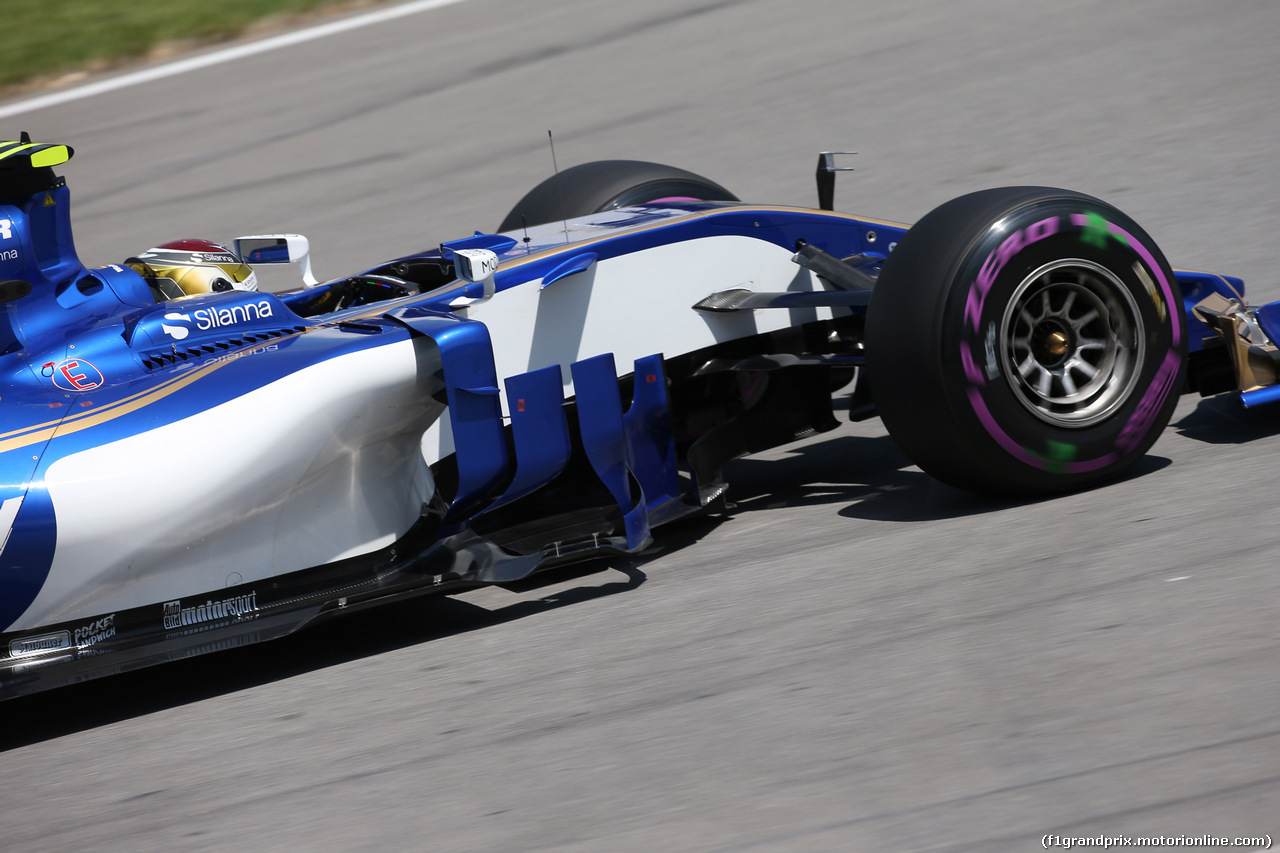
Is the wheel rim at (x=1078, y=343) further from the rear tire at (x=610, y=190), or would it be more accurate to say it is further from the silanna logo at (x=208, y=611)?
the silanna logo at (x=208, y=611)

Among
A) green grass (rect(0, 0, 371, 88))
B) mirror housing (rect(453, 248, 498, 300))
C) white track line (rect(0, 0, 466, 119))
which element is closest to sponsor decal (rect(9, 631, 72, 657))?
mirror housing (rect(453, 248, 498, 300))

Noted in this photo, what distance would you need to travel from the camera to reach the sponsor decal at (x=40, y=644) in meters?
3.65

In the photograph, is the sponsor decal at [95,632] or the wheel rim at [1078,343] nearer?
the sponsor decal at [95,632]

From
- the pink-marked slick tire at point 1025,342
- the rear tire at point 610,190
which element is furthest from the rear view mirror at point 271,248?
the pink-marked slick tire at point 1025,342

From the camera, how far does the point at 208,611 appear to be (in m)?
3.83

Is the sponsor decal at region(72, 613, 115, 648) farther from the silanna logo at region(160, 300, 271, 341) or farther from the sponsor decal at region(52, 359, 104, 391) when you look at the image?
the silanna logo at region(160, 300, 271, 341)

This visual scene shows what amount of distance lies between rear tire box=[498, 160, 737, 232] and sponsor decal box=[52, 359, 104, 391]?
204cm

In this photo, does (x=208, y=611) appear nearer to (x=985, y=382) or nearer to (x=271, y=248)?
(x=271, y=248)

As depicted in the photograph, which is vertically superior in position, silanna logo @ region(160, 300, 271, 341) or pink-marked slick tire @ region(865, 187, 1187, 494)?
silanna logo @ region(160, 300, 271, 341)

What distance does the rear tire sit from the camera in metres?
5.82

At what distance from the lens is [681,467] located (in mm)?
5145

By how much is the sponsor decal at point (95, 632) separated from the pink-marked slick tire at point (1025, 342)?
2.23m

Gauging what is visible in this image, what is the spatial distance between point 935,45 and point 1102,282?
22.3 feet

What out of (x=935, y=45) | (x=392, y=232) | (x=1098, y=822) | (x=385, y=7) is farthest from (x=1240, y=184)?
(x=385, y=7)
